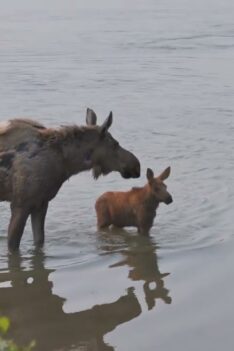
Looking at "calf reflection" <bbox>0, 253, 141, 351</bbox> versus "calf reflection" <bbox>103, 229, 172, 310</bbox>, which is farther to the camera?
"calf reflection" <bbox>103, 229, 172, 310</bbox>

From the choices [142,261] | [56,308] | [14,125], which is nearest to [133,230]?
[142,261]

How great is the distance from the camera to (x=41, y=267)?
8.93 metres

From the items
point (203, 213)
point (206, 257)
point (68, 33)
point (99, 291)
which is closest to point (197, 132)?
point (203, 213)

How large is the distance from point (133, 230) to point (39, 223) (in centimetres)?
160

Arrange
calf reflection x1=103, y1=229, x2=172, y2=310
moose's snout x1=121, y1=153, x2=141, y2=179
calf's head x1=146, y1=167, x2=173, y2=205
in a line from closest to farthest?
calf reflection x1=103, y1=229, x2=172, y2=310, moose's snout x1=121, y1=153, x2=141, y2=179, calf's head x1=146, y1=167, x2=173, y2=205

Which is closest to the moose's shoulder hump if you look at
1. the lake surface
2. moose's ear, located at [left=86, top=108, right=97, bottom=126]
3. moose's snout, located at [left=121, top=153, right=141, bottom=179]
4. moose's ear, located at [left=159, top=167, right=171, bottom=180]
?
moose's ear, located at [left=86, top=108, right=97, bottom=126]

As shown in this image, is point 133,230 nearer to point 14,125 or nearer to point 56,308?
point 14,125

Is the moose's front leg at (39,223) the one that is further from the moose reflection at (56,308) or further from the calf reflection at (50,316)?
the calf reflection at (50,316)

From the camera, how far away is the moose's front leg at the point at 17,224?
9219 mm

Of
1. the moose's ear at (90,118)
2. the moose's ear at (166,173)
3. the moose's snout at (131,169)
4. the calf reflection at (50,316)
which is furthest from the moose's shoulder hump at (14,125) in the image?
the moose's ear at (166,173)

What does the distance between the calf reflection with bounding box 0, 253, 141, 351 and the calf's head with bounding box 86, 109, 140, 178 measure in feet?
4.91

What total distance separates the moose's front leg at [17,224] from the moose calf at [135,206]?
135 cm

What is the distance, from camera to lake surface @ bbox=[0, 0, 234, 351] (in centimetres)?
743

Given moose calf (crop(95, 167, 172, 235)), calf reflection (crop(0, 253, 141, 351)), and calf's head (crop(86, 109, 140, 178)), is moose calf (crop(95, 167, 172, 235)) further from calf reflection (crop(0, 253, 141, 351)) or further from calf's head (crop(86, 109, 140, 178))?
calf reflection (crop(0, 253, 141, 351))
